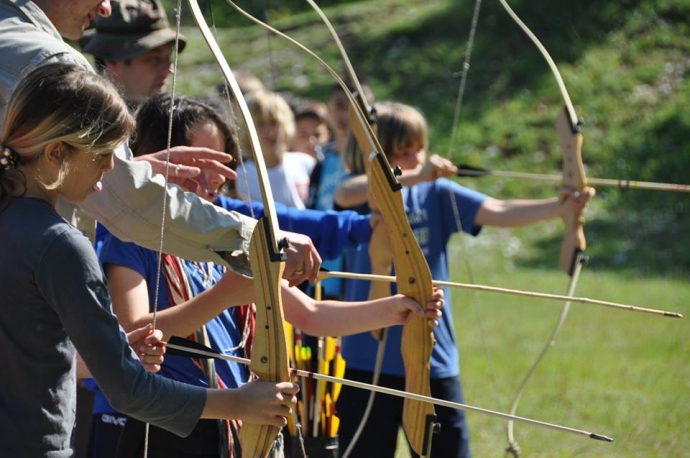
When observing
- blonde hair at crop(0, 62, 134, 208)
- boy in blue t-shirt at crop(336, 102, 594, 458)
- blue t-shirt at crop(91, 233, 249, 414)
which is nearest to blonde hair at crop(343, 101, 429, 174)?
boy in blue t-shirt at crop(336, 102, 594, 458)

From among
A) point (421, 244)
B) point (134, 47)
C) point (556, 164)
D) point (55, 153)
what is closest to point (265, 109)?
point (421, 244)

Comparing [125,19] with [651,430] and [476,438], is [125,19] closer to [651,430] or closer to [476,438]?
[476,438]

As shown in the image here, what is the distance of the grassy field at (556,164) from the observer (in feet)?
17.6

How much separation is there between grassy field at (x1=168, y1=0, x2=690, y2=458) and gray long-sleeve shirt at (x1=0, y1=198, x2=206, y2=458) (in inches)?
118

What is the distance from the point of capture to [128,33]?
3043mm

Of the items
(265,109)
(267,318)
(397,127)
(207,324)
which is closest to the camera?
(267,318)

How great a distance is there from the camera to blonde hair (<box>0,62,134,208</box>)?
1660 millimetres

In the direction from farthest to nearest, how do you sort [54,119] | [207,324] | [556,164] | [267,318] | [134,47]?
[556,164], [134,47], [207,324], [267,318], [54,119]

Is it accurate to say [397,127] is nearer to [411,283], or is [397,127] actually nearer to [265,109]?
[411,283]

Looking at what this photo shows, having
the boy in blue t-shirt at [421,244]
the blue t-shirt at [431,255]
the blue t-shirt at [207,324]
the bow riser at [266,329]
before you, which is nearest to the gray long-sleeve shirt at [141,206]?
the blue t-shirt at [207,324]

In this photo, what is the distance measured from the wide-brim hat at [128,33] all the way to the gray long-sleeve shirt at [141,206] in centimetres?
88

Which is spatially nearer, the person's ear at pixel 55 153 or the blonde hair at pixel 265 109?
the person's ear at pixel 55 153

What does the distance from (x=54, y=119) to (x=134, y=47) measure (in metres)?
1.38

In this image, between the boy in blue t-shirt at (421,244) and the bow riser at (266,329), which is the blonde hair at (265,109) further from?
the bow riser at (266,329)
